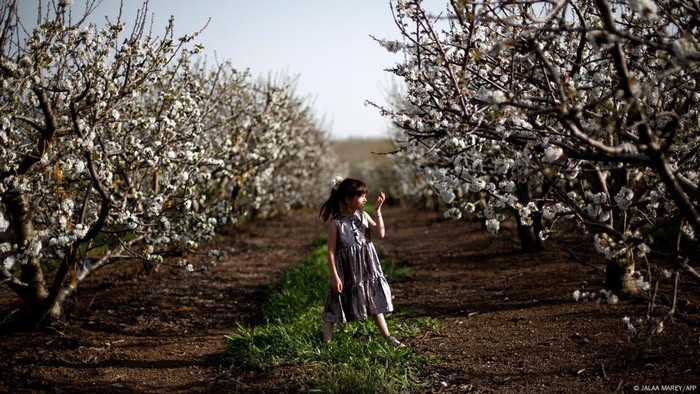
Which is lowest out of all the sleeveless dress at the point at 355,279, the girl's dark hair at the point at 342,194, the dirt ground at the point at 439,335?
the dirt ground at the point at 439,335

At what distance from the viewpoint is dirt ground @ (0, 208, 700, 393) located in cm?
393

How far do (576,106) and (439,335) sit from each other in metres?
2.60

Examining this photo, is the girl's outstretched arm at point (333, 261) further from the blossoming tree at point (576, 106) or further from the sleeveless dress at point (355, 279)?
the blossoming tree at point (576, 106)

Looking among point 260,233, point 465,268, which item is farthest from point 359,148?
point 465,268

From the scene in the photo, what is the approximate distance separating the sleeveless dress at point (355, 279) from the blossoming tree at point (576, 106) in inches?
36.0

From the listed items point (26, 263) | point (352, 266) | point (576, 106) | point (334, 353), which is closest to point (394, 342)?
point (334, 353)

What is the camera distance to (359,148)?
255ft

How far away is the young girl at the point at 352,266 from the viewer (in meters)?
4.69

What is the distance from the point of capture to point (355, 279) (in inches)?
187

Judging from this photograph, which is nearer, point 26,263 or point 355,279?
point 355,279

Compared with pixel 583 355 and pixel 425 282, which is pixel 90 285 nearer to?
pixel 425 282

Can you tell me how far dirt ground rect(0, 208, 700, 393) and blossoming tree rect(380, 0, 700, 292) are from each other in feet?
2.50

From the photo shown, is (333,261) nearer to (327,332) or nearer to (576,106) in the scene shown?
(327,332)

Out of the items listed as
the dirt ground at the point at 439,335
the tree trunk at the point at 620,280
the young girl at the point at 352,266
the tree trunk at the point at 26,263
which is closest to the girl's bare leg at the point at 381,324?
the young girl at the point at 352,266
